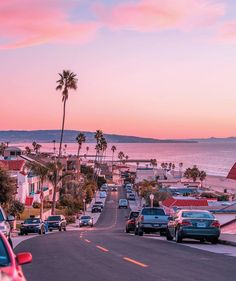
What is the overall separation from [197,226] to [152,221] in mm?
8746

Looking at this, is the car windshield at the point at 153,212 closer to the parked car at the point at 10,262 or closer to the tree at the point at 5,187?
the tree at the point at 5,187

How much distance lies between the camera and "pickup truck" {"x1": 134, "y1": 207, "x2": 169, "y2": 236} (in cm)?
3459

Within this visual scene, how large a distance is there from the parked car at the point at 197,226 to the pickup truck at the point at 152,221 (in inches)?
272

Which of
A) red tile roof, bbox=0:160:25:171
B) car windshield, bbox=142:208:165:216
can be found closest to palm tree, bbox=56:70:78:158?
red tile roof, bbox=0:160:25:171

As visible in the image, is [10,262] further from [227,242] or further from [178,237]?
[178,237]

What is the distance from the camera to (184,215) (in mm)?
27438

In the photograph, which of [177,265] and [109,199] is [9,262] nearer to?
[177,265]

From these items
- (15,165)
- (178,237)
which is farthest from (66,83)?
(178,237)

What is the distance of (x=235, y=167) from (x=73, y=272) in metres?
18.7

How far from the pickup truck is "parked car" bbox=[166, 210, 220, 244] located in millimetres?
6899

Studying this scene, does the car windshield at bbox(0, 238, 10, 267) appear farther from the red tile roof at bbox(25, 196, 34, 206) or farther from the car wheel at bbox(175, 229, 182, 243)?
the red tile roof at bbox(25, 196, 34, 206)

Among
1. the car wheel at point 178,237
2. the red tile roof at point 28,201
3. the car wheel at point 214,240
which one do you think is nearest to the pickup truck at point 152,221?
the car wheel at point 178,237

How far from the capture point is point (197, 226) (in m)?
26.4

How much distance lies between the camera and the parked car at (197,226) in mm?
26312
